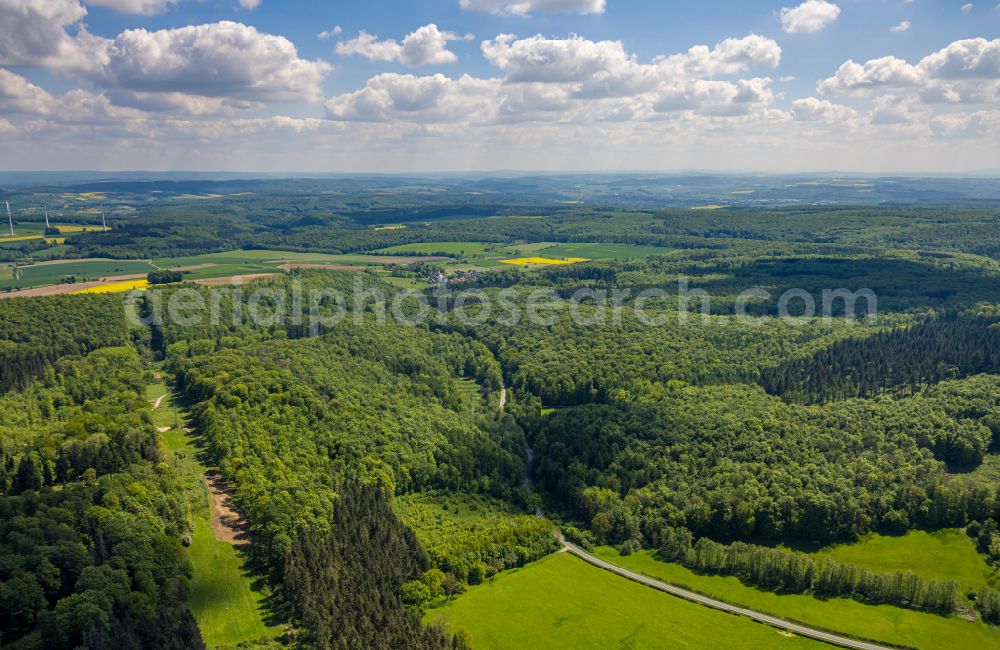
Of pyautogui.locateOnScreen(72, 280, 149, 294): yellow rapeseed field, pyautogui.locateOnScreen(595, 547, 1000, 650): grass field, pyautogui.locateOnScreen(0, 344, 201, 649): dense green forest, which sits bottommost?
pyautogui.locateOnScreen(595, 547, 1000, 650): grass field

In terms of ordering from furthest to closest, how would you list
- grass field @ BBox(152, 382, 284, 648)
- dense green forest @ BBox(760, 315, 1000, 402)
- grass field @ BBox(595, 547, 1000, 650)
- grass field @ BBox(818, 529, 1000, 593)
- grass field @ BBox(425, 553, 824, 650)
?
dense green forest @ BBox(760, 315, 1000, 402), grass field @ BBox(818, 529, 1000, 593), grass field @ BBox(425, 553, 824, 650), grass field @ BBox(595, 547, 1000, 650), grass field @ BBox(152, 382, 284, 648)

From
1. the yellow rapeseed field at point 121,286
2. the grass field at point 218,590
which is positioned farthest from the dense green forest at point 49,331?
the grass field at point 218,590

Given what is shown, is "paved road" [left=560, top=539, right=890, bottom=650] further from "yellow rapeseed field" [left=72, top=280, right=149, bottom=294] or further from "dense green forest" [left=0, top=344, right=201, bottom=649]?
"yellow rapeseed field" [left=72, top=280, right=149, bottom=294]

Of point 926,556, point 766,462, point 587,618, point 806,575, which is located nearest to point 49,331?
point 587,618

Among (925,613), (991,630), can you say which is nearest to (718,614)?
(925,613)

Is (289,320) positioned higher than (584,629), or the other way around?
(289,320)

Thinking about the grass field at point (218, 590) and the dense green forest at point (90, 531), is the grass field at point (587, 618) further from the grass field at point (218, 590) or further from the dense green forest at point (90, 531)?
the dense green forest at point (90, 531)

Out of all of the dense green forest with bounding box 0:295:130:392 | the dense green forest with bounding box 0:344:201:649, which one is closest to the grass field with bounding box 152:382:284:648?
the dense green forest with bounding box 0:344:201:649

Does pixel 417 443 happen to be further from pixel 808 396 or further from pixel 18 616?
pixel 808 396
